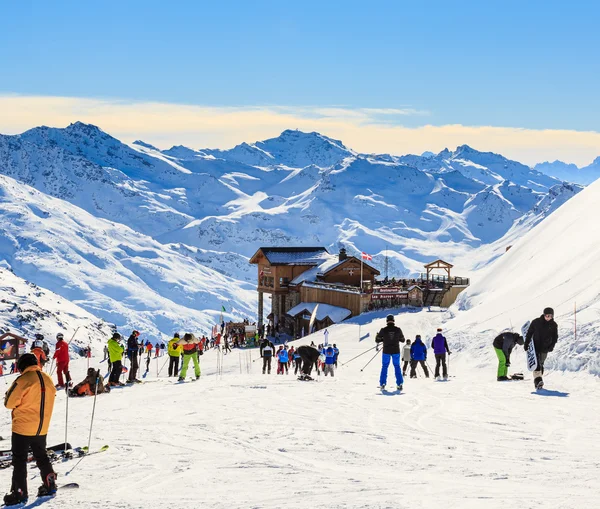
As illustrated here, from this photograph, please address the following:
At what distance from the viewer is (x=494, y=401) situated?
13.0 meters

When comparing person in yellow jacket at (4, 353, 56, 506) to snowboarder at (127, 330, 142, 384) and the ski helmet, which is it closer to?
the ski helmet

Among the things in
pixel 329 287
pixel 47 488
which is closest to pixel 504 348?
pixel 47 488

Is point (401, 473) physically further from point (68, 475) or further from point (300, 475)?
point (68, 475)

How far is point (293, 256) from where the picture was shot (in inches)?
2212

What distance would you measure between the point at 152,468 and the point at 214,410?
150 inches

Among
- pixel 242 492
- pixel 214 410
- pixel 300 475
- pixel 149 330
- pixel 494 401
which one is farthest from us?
pixel 149 330

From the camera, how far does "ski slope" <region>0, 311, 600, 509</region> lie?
7160mm

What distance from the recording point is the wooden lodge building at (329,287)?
4366 cm

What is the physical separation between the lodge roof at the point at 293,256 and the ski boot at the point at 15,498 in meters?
47.6

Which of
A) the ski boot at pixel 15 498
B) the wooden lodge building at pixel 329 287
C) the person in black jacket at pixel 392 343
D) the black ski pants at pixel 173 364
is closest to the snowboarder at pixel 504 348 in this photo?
the person in black jacket at pixel 392 343

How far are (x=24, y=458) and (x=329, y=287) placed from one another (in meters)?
41.0

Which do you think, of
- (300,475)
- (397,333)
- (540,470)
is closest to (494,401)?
(397,333)

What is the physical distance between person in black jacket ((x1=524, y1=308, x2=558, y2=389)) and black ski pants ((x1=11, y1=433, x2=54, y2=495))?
9.65 meters

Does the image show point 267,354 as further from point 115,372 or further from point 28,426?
point 28,426
